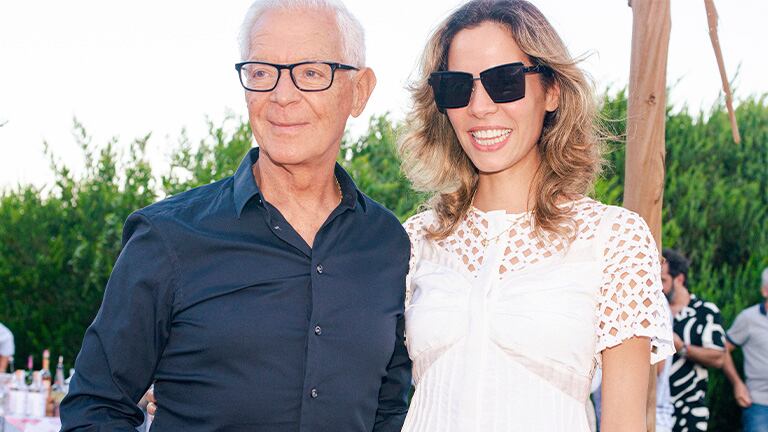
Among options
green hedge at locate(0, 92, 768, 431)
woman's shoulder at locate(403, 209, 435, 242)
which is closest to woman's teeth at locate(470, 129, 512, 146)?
woman's shoulder at locate(403, 209, 435, 242)

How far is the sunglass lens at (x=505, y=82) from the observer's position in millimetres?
2584

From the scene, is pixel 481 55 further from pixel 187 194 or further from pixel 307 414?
pixel 307 414

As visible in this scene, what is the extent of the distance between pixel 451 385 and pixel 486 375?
4.2 inches

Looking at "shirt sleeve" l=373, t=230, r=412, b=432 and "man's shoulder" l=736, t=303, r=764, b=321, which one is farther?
"man's shoulder" l=736, t=303, r=764, b=321

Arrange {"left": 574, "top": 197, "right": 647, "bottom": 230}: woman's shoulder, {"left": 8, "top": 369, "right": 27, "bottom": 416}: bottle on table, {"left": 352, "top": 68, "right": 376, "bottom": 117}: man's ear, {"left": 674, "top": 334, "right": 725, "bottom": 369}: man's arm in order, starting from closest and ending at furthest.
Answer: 1. {"left": 574, "top": 197, "right": 647, "bottom": 230}: woman's shoulder
2. {"left": 352, "top": 68, "right": 376, "bottom": 117}: man's ear
3. {"left": 8, "top": 369, "right": 27, "bottom": 416}: bottle on table
4. {"left": 674, "top": 334, "right": 725, "bottom": 369}: man's arm

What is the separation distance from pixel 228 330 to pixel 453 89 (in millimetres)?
905

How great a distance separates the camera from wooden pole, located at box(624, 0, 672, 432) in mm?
3225

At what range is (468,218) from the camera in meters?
2.80

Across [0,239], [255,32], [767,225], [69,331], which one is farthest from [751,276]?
[255,32]

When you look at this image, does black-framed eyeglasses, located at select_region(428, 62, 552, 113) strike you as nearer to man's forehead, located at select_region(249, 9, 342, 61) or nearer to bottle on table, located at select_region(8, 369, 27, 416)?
man's forehead, located at select_region(249, 9, 342, 61)

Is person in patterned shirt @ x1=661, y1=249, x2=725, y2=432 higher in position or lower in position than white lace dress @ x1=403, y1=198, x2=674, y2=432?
lower

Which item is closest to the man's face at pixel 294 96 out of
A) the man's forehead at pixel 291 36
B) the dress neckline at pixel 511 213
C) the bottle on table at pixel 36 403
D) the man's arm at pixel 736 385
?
the man's forehead at pixel 291 36

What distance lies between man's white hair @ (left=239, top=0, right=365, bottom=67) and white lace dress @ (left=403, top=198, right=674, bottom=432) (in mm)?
659

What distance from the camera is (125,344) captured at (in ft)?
7.41
